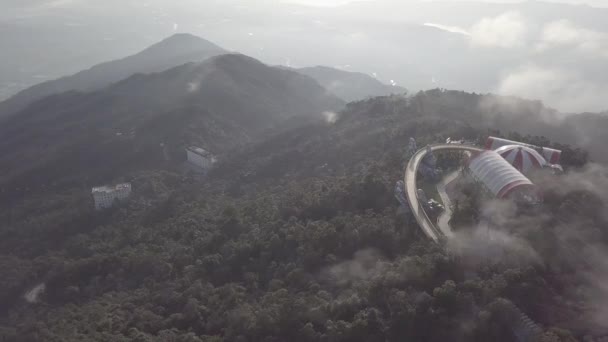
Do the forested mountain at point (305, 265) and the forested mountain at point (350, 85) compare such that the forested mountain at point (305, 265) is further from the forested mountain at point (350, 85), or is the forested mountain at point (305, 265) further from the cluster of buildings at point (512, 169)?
the forested mountain at point (350, 85)

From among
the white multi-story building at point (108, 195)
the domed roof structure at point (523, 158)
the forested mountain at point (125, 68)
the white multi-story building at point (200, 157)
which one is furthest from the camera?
the forested mountain at point (125, 68)

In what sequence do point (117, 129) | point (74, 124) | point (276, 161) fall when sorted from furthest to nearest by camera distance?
point (74, 124)
point (117, 129)
point (276, 161)

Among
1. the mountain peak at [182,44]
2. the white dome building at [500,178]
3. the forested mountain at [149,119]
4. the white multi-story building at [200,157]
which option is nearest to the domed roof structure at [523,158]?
the white dome building at [500,178]

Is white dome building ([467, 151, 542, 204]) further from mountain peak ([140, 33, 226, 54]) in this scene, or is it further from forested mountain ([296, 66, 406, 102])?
mountain peak ([140, 33, 226, 54])

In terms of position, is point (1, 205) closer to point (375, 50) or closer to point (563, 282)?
point (563, 282)

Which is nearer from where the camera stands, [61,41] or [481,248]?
[481,248]

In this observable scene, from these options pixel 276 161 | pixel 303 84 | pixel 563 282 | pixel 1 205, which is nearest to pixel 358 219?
pixel 563 282

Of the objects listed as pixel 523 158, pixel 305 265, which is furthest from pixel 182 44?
pixel 305 265
